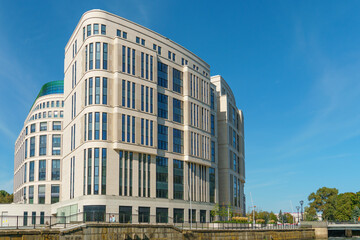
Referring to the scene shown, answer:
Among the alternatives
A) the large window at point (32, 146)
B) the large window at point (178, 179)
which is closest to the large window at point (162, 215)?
the large window at point (178, 179)

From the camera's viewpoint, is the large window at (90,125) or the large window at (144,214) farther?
the large window at (144,214)

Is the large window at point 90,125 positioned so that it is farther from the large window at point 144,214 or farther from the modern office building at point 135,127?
the large window at point 144,214

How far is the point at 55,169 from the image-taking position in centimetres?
10288

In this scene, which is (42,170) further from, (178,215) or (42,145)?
(178,215)

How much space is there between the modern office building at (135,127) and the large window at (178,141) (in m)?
0.19

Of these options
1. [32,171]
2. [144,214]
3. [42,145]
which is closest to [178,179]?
[144,214]

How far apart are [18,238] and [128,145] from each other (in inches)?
1162

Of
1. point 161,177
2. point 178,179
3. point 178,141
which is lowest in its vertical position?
point 178,179

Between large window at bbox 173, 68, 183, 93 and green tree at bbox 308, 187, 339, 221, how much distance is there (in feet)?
268

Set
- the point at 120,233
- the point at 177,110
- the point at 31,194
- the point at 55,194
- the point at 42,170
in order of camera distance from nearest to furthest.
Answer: the point at 120,233, the point at 177,110, the point at 55,194, the point at 31,194, the point at 42,170

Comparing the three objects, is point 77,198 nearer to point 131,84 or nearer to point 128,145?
point 128,145

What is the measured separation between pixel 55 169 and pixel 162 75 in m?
41.7

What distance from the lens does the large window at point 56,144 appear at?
341 ft

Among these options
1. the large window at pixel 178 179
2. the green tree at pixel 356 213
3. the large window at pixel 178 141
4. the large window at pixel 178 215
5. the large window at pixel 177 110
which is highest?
the large window at pixel 177 110
